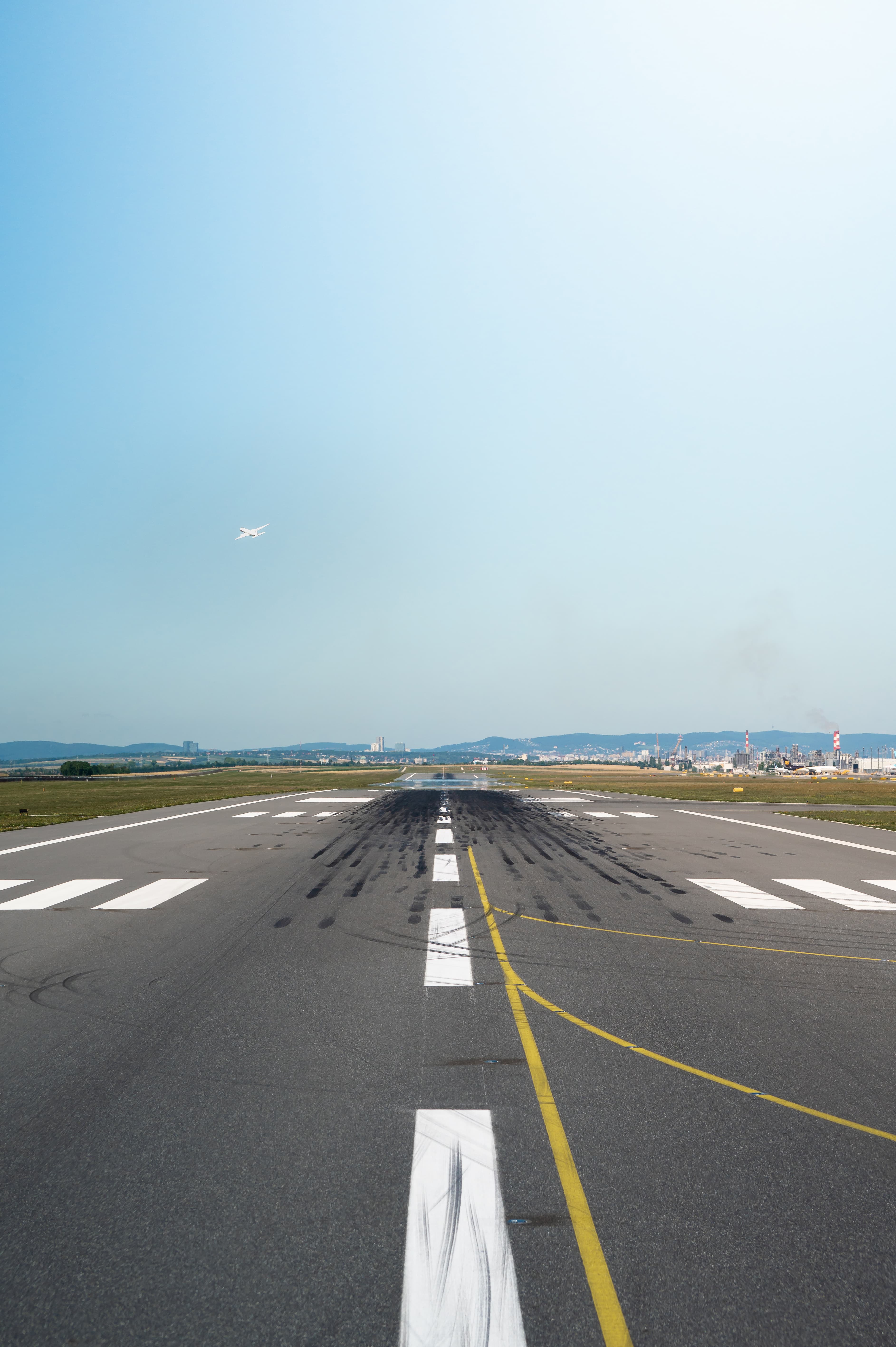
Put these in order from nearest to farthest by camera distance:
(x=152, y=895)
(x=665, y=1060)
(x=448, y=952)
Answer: (x=665, y=1060) < (x=448, y=952) < (x=152, y=895)

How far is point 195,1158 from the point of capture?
13.2ft

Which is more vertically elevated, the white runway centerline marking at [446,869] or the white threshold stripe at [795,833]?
the white runway centerline marking at [446,869]

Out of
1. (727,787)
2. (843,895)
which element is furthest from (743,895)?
(727,787)

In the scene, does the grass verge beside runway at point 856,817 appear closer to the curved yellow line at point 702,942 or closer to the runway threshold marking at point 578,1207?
the curved yellow line at point 702,942

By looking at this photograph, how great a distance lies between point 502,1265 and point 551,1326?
397 millimetres

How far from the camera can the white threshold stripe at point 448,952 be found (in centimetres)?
730

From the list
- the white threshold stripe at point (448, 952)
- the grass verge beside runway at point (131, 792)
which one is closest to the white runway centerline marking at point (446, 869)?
the white threshold stripe at point (448, 952)

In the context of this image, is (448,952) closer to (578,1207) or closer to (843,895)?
(578,1207)

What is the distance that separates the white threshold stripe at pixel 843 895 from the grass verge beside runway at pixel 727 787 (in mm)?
13621

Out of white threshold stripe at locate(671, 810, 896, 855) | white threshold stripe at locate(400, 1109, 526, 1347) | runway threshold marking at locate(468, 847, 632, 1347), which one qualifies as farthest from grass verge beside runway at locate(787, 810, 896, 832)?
white threshold stripe at locate(400, 1109, 526, 1347)

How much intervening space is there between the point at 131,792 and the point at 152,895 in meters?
43.5

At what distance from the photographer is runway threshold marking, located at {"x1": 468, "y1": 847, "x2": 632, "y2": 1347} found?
2832 millimetres

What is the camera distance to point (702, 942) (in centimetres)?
899

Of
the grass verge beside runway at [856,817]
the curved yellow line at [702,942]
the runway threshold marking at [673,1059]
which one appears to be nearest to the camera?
the runway threshold marking at [673,1059]
